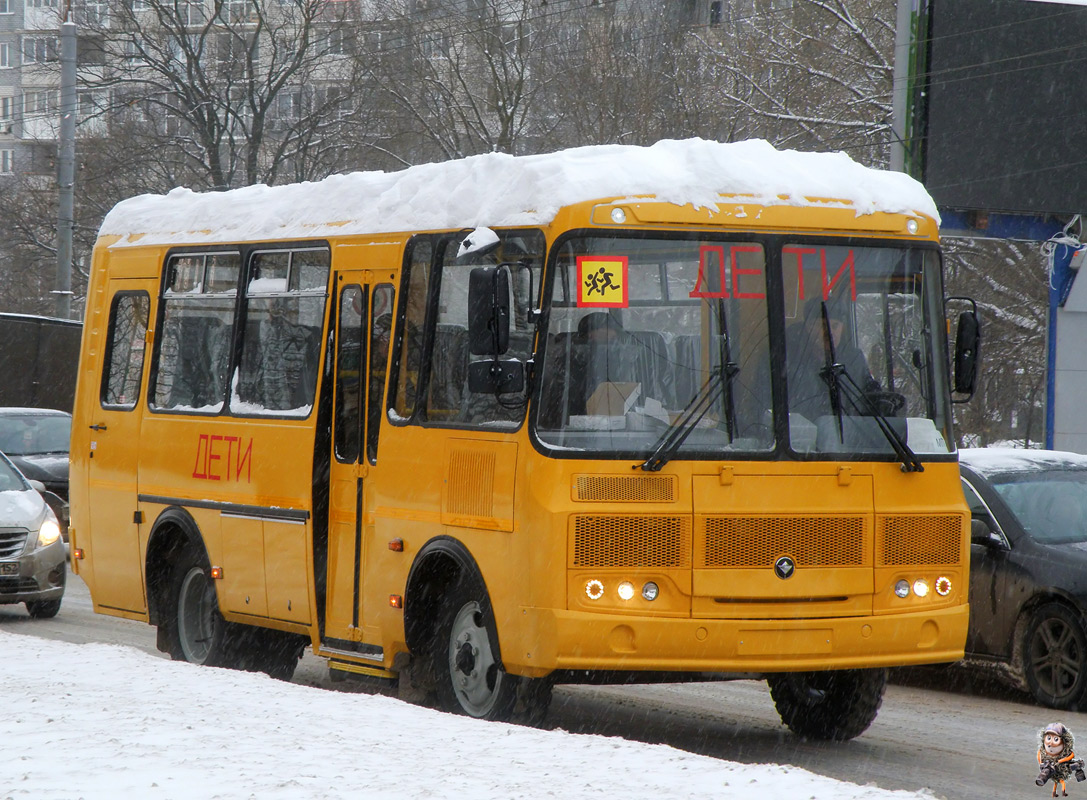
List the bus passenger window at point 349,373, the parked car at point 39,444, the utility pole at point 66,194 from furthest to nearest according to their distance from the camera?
the utility pole at point 66,194 → the parked car at point 39,444 → the bus passenger window at point 349,373

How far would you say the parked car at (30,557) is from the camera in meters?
14.2

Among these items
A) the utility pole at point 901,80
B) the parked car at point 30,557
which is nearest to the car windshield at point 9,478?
the parked car at point 30,557

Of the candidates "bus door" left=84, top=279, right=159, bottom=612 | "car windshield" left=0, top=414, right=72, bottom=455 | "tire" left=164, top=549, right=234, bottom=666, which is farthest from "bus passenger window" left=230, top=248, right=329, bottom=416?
"car windshield" left=0, top=414, right=72, bottom=455

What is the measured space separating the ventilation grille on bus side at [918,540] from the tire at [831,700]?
851 mm

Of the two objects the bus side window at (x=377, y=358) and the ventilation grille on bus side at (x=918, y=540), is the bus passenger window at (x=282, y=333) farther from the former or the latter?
the ventilation grille on bus side at (x=918, y=540)

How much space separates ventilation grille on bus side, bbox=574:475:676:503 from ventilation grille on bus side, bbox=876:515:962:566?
3.66ft

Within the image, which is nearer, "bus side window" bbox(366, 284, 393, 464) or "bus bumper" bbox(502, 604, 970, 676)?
"bus bumper" bbox(502, 604, 970, 676)

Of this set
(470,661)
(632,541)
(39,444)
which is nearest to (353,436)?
(470,661)

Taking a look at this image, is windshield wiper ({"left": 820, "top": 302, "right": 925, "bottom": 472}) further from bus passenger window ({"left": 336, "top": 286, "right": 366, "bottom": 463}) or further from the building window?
the building window

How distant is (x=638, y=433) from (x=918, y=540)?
151 cm

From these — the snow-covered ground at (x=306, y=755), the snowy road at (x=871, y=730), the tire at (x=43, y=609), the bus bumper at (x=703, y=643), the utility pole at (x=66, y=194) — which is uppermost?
the utility pole at (x=66, y=194)

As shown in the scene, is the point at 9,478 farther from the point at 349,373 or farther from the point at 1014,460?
the point at 1014,460

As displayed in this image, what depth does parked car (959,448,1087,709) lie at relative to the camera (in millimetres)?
10016

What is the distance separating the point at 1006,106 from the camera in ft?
66.5
